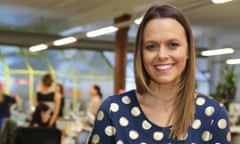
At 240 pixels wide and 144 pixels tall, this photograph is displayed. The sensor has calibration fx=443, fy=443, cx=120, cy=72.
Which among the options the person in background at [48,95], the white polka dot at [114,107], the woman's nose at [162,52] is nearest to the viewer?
the woman's nose at [162,52]

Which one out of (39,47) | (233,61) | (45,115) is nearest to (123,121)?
(45,115)

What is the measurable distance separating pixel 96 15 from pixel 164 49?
34.8 ft

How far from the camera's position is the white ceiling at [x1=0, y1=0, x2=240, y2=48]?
10.3m

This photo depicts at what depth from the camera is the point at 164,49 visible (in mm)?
1165

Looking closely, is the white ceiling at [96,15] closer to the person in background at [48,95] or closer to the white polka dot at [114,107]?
the person in background at [48,95]

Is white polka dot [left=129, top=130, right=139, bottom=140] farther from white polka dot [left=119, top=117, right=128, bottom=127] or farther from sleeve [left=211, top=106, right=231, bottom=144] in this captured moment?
sleeve [left=211, top=106, right=231, bottom=144]

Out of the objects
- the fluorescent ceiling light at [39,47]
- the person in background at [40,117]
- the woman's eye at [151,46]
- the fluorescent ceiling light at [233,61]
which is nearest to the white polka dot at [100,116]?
the woman's eye at [151,46]

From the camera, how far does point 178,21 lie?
121 cm

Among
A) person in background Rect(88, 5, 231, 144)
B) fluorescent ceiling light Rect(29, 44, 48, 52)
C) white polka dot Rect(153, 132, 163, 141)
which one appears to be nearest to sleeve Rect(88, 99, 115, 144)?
person in background Rect(88, 5, 231, 144)

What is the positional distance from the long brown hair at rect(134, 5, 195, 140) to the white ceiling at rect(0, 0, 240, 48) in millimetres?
6734

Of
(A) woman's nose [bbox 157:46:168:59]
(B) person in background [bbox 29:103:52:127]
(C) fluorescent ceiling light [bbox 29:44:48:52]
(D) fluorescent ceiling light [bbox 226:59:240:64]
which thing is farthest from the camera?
(D) fluorescent ceiling light [bbox 226:59:240:64]

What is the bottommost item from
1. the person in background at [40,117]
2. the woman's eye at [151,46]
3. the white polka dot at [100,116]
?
the person in background at [40,117]

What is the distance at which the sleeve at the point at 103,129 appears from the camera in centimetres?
123

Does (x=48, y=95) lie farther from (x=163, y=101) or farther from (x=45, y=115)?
(x=163, y=101)
